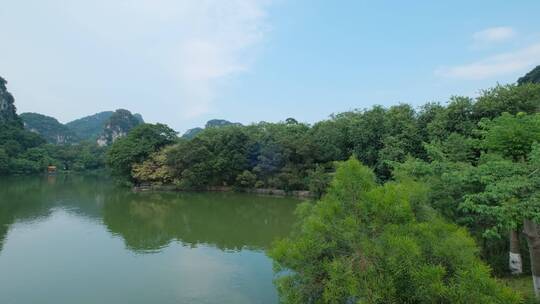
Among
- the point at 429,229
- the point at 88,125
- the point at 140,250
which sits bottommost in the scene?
the point at 140,250

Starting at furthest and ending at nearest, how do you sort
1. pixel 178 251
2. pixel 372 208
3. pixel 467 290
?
pixel 178 251
pixel 372 208
pixel 467 290

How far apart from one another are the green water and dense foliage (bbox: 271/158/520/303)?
3.08 m

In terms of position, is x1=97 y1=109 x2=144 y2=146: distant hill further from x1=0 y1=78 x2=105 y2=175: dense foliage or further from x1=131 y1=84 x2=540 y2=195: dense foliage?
x1=131 y1=84 x2=540 y2=195: dense foliage

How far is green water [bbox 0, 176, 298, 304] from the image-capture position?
7.46m

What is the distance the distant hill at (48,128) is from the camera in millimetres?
83688

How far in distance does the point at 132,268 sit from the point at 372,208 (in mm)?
7285

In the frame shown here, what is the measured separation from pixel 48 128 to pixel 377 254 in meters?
98.4

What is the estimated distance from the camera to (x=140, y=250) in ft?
35.9

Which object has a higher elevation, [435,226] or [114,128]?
[114,128]

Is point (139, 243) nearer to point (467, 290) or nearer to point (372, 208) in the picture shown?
point (372, 208)

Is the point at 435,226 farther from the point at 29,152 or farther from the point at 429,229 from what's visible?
the point at 29,152

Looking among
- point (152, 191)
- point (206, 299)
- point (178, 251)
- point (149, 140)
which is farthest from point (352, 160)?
point (149, 140)

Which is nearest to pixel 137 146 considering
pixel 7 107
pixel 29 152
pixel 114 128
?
pixel 29 152

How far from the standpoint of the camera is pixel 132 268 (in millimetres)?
Answer: 9117
